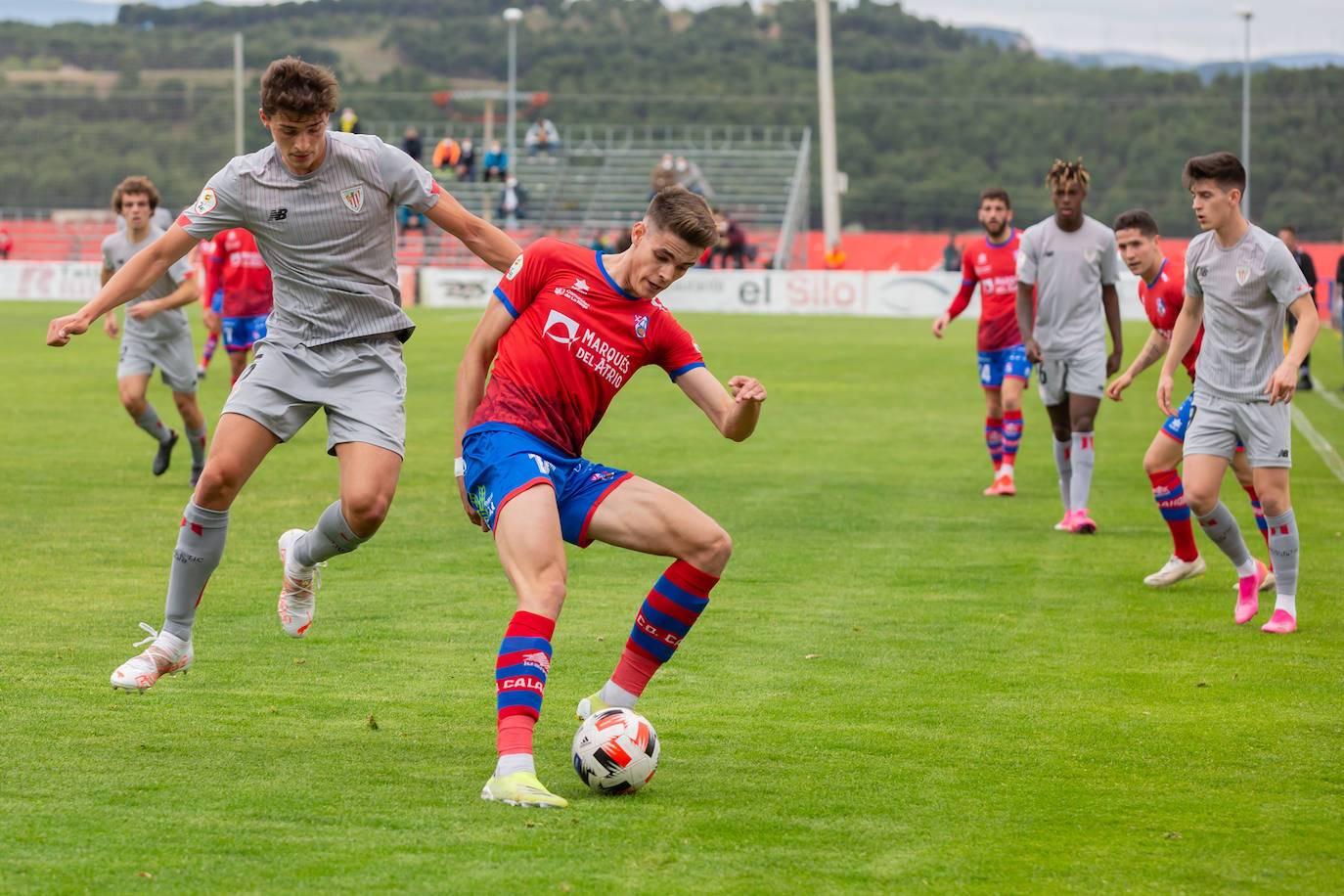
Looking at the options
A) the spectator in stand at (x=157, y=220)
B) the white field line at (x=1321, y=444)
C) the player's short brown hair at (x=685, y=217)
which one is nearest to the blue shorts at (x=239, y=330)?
the spectator in stand at (x=157, y=220)

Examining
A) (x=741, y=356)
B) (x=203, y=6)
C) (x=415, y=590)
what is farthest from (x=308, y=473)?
(x=203, y=6)

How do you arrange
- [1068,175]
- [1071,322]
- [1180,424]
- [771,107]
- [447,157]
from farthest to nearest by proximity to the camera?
[771,107] → [447,157] → [1071,322] → [1068,175] → [1180,424]

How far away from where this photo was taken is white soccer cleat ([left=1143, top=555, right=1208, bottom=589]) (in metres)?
8.75

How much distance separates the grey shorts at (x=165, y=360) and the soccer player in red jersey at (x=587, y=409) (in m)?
7.27

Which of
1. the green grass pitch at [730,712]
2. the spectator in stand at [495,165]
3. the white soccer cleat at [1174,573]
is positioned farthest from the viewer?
the spectator in stand at [495,165]

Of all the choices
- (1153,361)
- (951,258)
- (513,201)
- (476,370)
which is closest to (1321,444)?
(1153,361)

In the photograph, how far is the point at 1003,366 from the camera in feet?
41.8

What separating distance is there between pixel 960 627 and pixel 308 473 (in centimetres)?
681

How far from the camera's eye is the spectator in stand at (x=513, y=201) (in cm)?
4950

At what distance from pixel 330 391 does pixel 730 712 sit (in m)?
1.95

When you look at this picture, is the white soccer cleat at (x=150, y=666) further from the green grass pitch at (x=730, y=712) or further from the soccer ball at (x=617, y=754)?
the soccer ball at (x=617, y=754)

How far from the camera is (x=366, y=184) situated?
5.87 metres

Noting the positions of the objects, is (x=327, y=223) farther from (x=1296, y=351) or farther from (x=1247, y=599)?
(x=1247, y=599)

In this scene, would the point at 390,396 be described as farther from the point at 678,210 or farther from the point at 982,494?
the point at 982,494
